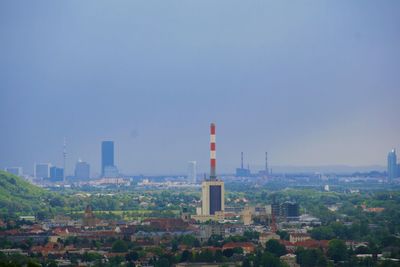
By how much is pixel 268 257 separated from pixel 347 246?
6.03 metres

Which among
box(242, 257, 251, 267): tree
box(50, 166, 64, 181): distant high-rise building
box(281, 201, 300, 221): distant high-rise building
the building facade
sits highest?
box(50, 166, 64, 181): distant high-rise building

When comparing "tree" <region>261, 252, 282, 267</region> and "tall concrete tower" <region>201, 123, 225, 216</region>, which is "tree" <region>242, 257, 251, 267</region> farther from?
"tall concrete tower" <region>201, 123, 225, 216</region>

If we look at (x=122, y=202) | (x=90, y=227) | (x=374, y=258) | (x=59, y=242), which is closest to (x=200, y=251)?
(x=374, y=258)

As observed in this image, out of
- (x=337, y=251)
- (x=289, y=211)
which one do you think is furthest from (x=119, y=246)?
(x=289, y=211)

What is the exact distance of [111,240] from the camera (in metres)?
52.9

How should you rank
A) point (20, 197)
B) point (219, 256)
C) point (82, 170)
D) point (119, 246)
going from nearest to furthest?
point (219, 256), point (119, 246), point (20, 197), point (82, 170)

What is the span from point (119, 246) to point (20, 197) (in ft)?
135

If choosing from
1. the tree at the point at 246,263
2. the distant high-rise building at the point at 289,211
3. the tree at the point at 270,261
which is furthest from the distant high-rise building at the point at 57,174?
the tree at the point at 246,263

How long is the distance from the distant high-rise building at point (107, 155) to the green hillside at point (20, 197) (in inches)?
2493

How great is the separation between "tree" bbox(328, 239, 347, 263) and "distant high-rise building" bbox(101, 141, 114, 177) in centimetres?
11700

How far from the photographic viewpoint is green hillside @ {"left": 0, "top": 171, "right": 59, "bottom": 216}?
80000 mm

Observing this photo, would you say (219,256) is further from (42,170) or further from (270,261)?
(42,170)

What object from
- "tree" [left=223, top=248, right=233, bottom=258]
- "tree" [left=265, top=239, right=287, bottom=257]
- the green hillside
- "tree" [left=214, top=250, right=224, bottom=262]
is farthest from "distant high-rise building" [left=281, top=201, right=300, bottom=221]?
"tree" [left=214, top=250, right=224, bottom=262]

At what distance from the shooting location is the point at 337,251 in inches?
1714
